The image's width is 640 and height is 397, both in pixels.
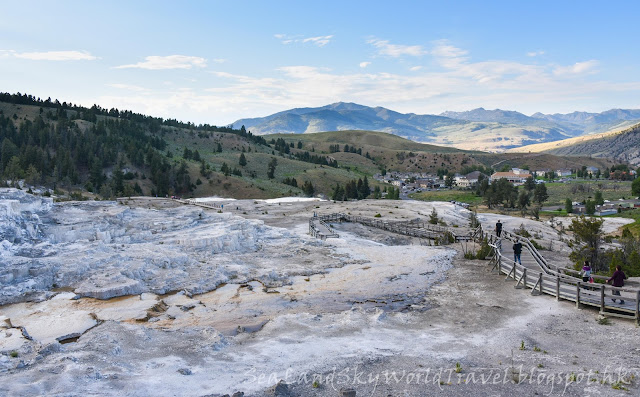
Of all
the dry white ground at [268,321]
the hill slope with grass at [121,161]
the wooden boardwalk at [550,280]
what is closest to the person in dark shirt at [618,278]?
the wooden boardwalk at [550,280]

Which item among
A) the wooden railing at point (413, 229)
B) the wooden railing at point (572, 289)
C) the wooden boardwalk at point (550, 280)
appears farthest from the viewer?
the wooden railing at point (413, 229)

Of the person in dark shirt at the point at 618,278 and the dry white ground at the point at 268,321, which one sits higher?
the person in dark shirt at the point at 618,278

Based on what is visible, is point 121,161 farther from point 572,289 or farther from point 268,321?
point 572,289

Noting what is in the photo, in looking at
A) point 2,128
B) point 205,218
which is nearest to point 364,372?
point 205,218

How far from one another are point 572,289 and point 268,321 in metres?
12.6

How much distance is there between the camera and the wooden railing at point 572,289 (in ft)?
54.6

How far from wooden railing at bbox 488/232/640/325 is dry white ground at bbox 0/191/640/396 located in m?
0.58

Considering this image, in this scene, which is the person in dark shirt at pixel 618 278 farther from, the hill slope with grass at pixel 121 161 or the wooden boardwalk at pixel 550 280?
the hill slope with grass at pixel 121 161

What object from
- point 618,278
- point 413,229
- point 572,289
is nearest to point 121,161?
point 413,229

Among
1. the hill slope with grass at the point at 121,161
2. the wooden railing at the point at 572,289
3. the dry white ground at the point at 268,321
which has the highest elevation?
the hill slope with grass at the point at 121,161

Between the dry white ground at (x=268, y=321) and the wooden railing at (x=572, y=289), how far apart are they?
1.89ft

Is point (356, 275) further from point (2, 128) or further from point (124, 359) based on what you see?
point (2, 128)

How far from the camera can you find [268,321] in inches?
Answer: 715

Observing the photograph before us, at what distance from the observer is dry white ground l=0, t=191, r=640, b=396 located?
1227cm
